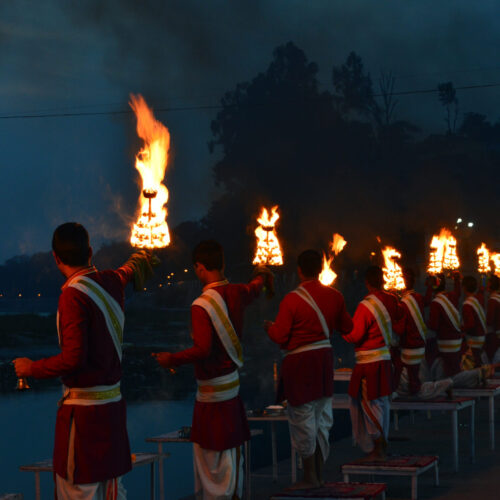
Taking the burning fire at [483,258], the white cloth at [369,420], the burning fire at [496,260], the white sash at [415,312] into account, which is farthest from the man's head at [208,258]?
the burning fire at [496,260]

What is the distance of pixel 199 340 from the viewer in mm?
6688

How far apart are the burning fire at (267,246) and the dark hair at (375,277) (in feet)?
5.03

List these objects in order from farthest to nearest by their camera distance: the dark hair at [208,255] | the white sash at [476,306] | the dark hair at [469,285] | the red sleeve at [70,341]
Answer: the dark hair at [469,285], the white sash at [476,306], the dark hair at [208,255], the red sleeve at [70,341]

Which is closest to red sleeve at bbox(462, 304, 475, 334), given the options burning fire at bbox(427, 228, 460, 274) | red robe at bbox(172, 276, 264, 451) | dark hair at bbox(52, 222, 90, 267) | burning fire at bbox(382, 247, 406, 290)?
burning fire at bbox(382, 247, 406, 290)

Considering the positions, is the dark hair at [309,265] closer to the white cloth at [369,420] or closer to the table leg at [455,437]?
the white cloth at [369,420]

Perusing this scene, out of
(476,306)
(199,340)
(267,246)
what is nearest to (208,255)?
(199,340)

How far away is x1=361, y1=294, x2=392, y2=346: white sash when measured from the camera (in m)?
9.78

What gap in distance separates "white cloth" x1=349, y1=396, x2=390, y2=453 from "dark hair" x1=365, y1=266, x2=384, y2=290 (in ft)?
3.95

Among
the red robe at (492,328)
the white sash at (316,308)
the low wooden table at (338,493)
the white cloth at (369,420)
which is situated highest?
the white sash at (316,308)

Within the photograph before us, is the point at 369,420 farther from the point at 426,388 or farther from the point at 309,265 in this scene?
the point at 309,265

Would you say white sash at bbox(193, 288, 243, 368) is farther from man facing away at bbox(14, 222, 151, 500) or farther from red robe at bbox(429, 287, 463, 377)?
red robe at bbox(429, 287, 463, 377)

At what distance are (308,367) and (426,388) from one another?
11.4ft

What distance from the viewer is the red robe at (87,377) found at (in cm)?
517

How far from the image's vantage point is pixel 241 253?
164 feet
